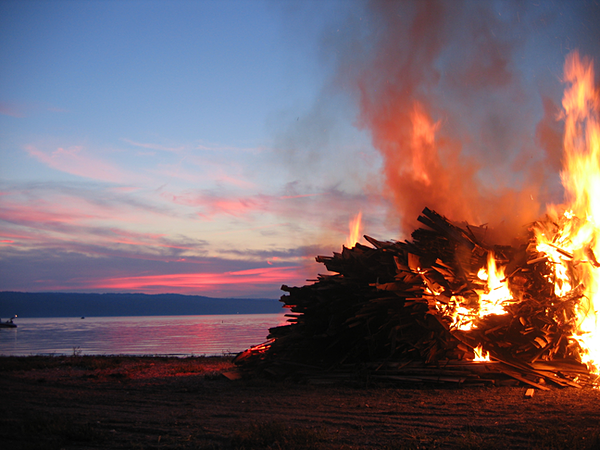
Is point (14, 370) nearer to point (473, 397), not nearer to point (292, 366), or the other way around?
point (292, 366)

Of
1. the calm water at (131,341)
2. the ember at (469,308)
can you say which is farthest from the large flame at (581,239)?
the calm water at (131,341)

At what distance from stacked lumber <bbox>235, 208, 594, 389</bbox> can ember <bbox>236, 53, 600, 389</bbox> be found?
1.2 inches

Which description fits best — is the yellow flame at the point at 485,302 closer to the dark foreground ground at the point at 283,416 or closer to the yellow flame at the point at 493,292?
the yellow flame at the point at 493,292

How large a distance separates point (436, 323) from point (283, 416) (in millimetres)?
5250

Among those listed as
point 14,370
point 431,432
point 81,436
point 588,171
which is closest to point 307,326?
point 431,432

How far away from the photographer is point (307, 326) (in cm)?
1387

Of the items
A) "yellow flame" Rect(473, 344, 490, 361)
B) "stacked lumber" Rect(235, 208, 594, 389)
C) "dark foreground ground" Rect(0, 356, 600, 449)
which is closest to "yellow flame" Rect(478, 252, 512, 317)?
"stacked lumber" Rect(235, 208, 594, 389)

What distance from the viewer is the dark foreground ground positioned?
21.3 feet

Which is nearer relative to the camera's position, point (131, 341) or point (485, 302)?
point (485, 302)

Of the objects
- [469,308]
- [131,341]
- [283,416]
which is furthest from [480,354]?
[131,341]

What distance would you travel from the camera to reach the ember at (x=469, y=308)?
11.8m

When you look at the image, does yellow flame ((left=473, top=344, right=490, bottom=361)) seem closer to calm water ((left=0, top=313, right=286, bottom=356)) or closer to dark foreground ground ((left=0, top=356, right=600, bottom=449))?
dark foreground ground ((left=0, top=356, right=600, bottom=449))

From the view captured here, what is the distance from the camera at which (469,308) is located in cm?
1230

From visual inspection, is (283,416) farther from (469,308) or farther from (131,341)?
(131,341)
